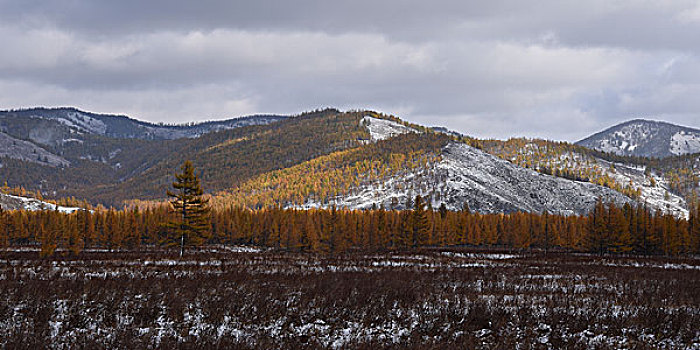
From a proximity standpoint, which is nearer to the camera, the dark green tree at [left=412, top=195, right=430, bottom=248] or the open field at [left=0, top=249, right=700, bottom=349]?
the open field at [left=0, top=249, right=700, bottom=349]

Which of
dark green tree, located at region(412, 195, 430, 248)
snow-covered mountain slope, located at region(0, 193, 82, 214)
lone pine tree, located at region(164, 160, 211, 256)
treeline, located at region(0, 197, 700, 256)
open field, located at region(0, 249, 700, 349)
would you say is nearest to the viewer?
open field, located at region(0, 249, 700, 349)

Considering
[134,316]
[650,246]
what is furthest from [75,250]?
[650,246]

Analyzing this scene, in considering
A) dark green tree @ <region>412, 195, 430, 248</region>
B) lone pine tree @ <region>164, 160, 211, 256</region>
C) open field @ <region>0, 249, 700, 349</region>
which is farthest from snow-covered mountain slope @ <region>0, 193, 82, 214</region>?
open field @ <region>0, 249, 700, 349</region>

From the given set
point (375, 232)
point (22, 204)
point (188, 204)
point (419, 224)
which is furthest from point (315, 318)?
point (22, 204)

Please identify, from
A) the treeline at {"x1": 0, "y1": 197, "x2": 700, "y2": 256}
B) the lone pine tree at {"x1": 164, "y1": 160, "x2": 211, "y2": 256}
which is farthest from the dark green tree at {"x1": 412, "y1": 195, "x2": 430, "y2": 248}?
the lone pine tree at {"x1": 164, "y1": 160, "x2": 211, "y2": 256}

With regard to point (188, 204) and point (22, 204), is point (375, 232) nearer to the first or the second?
point (188, 204)

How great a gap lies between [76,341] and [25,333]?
185 centimetres

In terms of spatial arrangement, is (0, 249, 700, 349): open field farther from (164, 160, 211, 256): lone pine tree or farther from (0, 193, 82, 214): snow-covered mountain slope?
(0, 193, 82, 214): snow-covered mountain slope

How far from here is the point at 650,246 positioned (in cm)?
7806

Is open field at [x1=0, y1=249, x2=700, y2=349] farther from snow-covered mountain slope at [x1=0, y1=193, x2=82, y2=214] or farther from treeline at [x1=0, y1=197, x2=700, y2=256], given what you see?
snow-covered mountain slope at [x1=0, y1=193, x2=82, y2=214]

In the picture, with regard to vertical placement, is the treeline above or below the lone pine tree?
below

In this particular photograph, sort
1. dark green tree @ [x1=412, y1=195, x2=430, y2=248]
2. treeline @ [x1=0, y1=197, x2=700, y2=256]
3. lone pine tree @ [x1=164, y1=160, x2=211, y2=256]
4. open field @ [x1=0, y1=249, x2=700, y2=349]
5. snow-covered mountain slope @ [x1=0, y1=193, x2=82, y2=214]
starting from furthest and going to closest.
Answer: snow-covered mountain slope @ [x1=0, y1=193, x2=82, y2=214] < dark green tree @ [x1=412, y1=195, x2=430, y2=248] < treeline @ [x1=0, y1=197, x2=700, y2=256] < lone pine tree @ [x1=164, y1=160, x2=211, y2=256] < open field @ [x1=0, y1=249, x2=700, y2=349]

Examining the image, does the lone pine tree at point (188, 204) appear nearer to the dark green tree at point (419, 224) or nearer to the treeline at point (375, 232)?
the treeline at point (375, 232)

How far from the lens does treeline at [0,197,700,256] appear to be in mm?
75062
